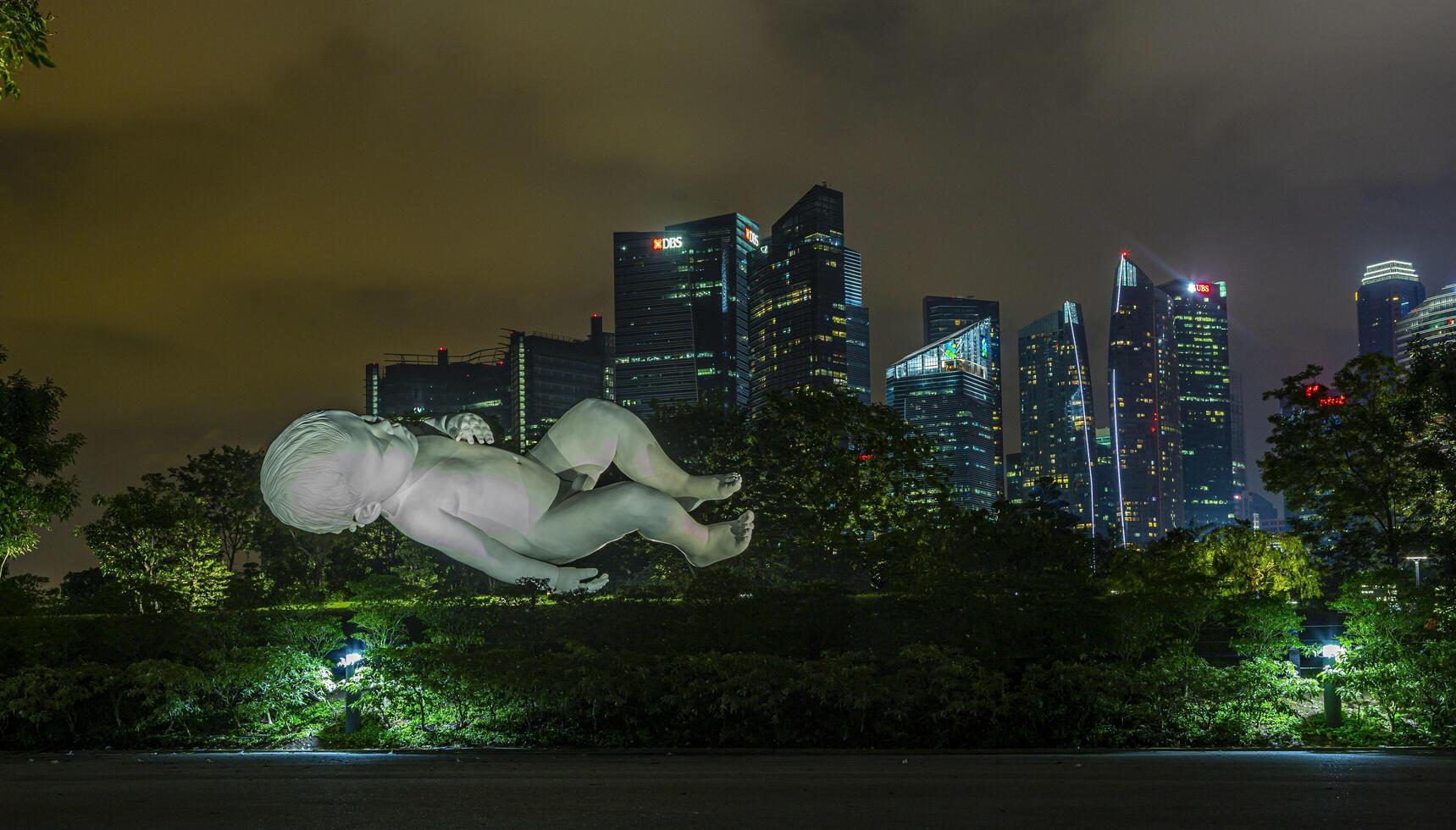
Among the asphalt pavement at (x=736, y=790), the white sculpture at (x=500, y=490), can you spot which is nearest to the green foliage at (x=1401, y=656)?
the asphalt pavement at (x=736, y=790)

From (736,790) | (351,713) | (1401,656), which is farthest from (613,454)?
(1401,656)

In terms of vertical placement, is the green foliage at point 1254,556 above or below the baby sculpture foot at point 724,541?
below

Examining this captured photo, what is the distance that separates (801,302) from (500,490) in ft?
580

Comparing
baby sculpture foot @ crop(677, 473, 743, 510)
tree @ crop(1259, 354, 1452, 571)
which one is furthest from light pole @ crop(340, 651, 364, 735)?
tree @ crop(1259, 354, 1452, 571)

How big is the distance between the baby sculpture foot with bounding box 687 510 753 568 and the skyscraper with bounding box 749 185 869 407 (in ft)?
537

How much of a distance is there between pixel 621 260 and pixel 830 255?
39122 millimetres

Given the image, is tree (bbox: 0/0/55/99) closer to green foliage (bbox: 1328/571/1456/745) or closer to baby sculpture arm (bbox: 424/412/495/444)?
baby sculpture arm (bbox: 424/412/495/444)

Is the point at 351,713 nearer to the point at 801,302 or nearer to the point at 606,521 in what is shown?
the point at 606,521

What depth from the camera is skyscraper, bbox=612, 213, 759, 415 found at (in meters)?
165

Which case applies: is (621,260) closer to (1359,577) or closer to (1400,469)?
(1400,469)

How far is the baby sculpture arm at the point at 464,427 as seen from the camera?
1416 cm

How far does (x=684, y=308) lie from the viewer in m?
172

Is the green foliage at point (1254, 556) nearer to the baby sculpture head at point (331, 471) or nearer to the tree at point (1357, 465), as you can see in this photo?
the tree at point (1357, 465)

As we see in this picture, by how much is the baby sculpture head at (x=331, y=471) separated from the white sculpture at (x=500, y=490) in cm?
1
